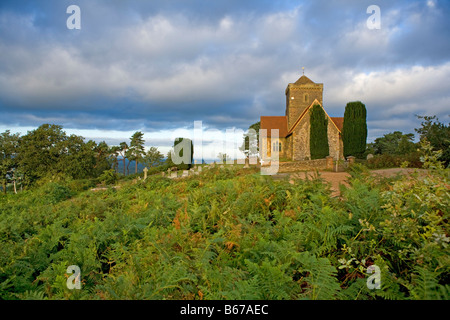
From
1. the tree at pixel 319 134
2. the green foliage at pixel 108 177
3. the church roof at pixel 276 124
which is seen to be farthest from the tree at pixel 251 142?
the green foliage at pixel 108 177

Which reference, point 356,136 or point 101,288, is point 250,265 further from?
point 356,136

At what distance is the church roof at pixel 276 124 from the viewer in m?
39.9

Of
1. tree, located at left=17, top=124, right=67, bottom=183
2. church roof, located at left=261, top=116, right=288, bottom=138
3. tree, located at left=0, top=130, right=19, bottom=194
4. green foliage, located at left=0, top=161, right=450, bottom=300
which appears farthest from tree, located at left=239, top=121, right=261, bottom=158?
green foliage, located at left=0, top=161, right=450, bottom=300

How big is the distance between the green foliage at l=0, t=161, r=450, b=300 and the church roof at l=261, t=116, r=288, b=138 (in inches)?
1363

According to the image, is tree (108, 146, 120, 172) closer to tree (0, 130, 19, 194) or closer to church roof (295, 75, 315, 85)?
tree (0, 130, 19, 194)

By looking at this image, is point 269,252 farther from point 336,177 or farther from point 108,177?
point 108,177

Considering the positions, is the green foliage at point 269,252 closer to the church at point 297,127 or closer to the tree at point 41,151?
the church at point 297,127

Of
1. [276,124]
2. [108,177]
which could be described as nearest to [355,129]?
[276,124]

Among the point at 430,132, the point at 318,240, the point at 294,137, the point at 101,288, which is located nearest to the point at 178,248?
the point at 101,288

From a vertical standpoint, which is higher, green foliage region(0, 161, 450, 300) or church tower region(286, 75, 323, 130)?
church tower region(286, 75, 323, 130)

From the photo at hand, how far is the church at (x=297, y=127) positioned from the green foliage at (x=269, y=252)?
31.3 meters

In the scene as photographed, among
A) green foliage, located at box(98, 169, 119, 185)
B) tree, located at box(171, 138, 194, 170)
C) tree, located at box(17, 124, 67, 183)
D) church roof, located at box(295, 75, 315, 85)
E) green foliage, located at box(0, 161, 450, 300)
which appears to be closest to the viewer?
green foliage, located at box(0, 161, 450, 300)

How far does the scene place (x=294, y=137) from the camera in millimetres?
35969

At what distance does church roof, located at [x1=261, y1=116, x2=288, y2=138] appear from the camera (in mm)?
A: 39862
